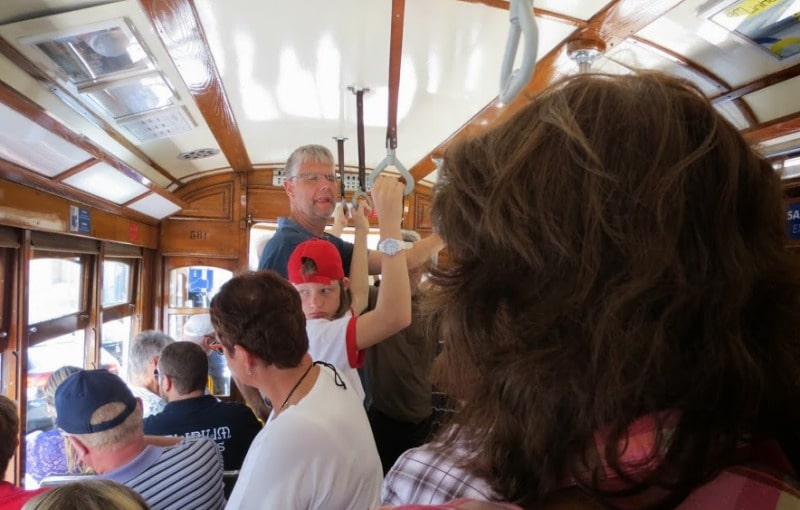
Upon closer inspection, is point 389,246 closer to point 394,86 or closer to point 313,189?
point 313,189

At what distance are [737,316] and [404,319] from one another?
3.39 ft

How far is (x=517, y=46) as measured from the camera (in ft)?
2.50

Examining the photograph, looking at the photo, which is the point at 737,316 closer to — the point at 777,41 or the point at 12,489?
the point at 12,489

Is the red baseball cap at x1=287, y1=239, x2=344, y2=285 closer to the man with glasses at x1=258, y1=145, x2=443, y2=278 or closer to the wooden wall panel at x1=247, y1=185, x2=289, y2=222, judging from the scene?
the man with glasses at x1=258, y1=145, x2=443, y2=278

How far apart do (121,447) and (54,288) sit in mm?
1880

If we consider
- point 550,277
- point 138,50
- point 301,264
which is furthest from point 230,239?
point 550,277

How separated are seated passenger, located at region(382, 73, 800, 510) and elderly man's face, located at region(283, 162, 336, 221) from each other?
4.54 feet

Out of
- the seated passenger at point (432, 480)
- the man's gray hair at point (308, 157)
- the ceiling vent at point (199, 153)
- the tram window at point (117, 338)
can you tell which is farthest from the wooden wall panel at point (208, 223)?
the seated passenger at point (432, 480)

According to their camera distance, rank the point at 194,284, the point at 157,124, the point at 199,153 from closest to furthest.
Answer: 1. the point at 157,124
2. the point at 199,153
3. the point at 194,284

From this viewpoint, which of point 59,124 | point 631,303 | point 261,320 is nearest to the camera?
point 631,303

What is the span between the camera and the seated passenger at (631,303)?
41cm

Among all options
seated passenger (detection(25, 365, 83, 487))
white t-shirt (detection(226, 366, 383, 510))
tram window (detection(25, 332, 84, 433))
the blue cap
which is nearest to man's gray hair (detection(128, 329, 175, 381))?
tram window (detection(25, 332, 84, 433))

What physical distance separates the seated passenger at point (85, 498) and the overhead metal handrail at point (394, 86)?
109 cm

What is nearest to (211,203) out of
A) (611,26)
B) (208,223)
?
(208,223)
